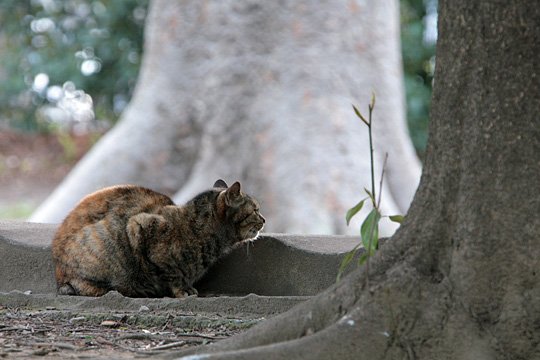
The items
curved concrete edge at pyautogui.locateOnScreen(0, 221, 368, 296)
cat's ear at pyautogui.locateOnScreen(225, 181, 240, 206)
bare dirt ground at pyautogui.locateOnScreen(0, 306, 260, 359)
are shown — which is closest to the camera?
bare dirt ground at pyautogui.locateOnScreen(0, 306, 260, 359)

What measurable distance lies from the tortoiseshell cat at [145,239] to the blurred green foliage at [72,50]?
10560mm

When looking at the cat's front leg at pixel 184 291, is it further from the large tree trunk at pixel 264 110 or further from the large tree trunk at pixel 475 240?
the large tree trunk at pixel 264 110

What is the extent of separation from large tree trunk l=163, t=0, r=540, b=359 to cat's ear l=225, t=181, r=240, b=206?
2.00 metres

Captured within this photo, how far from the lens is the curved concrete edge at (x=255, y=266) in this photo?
4941 mm

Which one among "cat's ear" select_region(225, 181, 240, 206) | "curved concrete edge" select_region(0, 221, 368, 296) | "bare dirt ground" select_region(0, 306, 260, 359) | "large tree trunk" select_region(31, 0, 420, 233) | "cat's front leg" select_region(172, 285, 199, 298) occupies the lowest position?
"bare dirt ground" select_region(0, 306, 260, 359)

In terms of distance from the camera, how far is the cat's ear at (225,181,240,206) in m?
5.16

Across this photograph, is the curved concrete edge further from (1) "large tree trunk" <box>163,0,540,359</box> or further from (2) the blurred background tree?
(2) the blurred background tree

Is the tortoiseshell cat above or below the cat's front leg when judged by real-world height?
above

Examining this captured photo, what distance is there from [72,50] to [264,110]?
21.8 feet

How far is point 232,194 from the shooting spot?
519 centimetres

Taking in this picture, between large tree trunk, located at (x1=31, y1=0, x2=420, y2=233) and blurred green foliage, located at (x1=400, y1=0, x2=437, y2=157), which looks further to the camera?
blurred green foliage, located at (x1=400, y1=0, x2=437, y2=157)

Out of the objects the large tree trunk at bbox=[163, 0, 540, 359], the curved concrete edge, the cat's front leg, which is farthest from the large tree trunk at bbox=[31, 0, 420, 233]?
the large tree trunk at bbox=[163, 0, 540, 359]

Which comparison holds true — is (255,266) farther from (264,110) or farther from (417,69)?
(417,69)

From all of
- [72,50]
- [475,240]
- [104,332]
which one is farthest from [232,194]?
[72,50]
